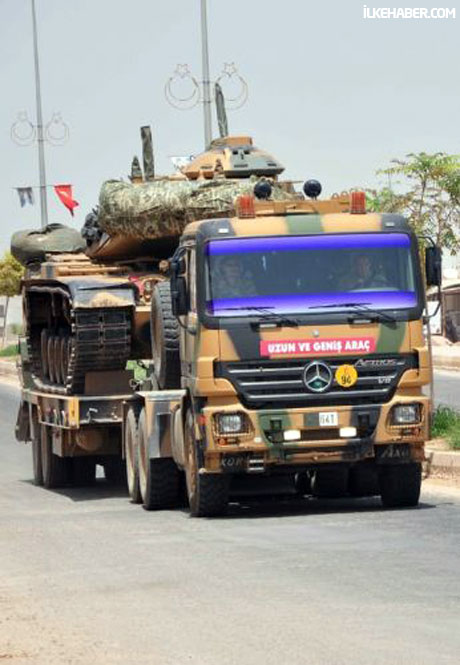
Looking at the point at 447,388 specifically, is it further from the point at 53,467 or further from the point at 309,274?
the point at 309,274

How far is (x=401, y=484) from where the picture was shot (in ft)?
59.2

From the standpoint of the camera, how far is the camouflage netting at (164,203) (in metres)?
20.9

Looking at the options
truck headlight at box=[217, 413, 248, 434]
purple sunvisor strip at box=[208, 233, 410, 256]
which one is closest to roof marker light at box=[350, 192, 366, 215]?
purple sunvisor strip at box=[208, 233, 410, 256]

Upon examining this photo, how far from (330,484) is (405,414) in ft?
8.11

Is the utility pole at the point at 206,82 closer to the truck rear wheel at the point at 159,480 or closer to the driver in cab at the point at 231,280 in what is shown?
the truck rear wheel at the point at 159,480

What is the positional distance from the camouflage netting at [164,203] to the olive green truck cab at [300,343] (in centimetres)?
290

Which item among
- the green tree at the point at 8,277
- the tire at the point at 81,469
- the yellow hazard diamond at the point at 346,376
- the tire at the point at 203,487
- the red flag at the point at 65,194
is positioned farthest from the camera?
the green tree at the point at 8,277

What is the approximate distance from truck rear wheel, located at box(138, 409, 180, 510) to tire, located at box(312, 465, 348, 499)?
1437 millimetres

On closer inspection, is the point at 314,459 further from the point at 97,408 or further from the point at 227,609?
the point at 227,609

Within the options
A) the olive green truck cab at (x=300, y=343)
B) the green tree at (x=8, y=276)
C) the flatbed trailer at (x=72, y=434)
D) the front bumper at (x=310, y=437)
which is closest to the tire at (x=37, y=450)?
the flatbed trailer at (x=72, y=434)

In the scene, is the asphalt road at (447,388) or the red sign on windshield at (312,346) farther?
the asphalt road at (447,388)

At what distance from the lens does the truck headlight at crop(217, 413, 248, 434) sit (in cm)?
1714

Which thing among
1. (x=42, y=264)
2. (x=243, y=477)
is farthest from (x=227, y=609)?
(x=42, y=264)

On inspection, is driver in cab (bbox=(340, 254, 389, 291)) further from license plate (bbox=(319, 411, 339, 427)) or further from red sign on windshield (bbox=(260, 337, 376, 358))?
license plate (bbox=(319, 411, 339, 427))
